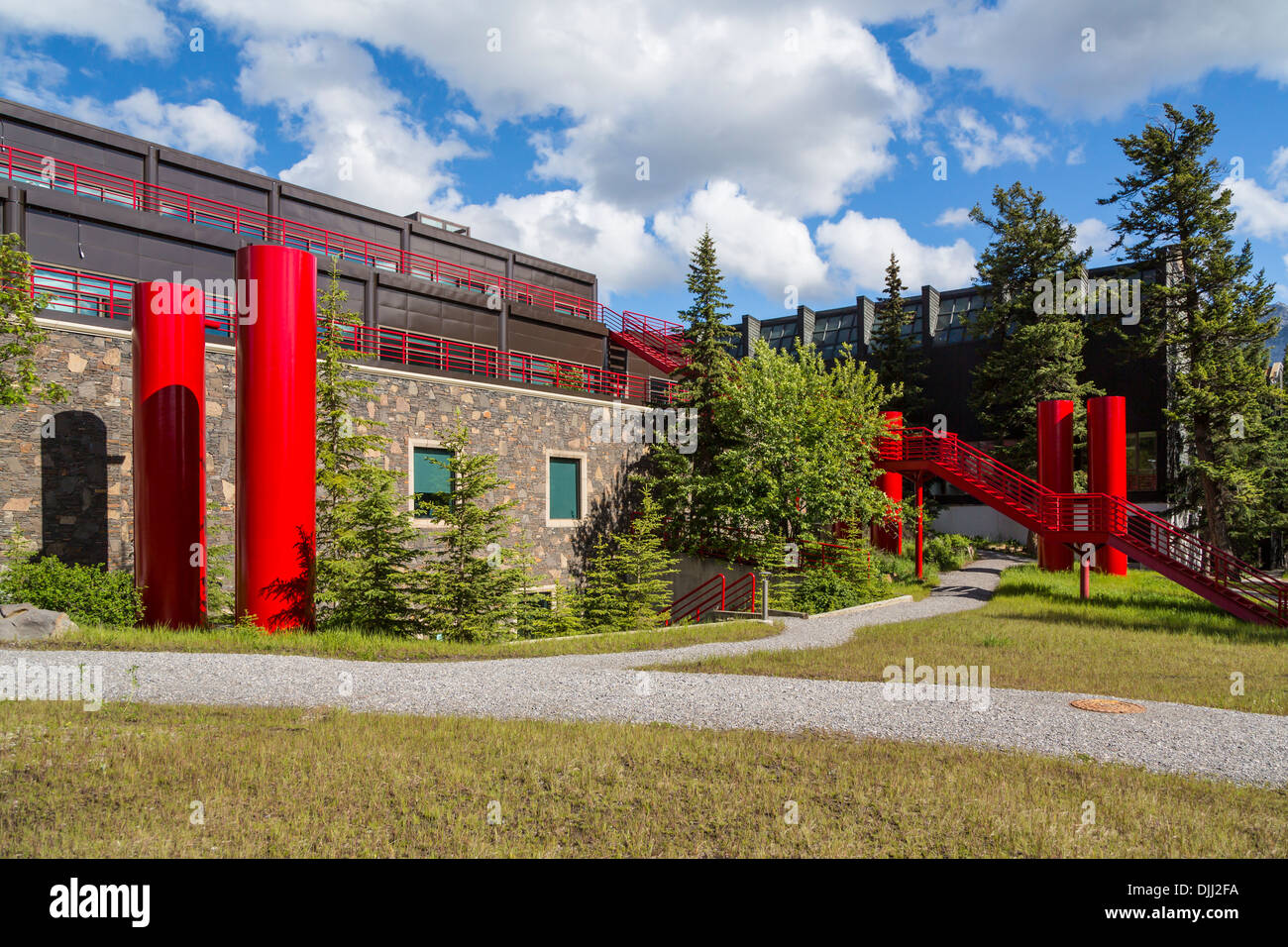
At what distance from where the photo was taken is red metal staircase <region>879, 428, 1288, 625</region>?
17.8 metres

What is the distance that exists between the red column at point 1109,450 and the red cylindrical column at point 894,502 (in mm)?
5544

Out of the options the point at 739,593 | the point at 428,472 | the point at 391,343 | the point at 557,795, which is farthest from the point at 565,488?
the point at 557,795

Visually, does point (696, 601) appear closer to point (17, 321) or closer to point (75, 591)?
point (75, 591)

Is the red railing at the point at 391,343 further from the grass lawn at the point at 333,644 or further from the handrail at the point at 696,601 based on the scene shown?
the handrail at the point at 696,601

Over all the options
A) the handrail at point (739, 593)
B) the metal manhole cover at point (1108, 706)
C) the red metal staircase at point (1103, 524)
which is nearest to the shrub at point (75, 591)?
the handrail at point (739, 593)

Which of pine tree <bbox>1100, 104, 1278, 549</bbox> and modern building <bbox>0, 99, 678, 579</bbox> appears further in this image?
pine tree <bbox>1100, 104, 1278, 549</bbox>

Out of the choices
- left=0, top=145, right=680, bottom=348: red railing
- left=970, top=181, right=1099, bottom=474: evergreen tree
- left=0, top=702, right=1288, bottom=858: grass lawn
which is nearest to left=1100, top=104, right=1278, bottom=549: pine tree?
left=970, top=181, right=1099, bottom=474: evergreen tree

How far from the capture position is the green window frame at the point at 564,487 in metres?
23.3

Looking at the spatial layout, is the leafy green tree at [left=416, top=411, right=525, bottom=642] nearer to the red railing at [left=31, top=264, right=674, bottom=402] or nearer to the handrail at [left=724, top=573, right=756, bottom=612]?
the red railing at [left=31, top=264, right=674, bottom=402]

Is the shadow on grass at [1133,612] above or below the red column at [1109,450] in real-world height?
below

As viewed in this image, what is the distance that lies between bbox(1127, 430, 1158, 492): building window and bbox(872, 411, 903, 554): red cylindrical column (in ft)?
57.3
